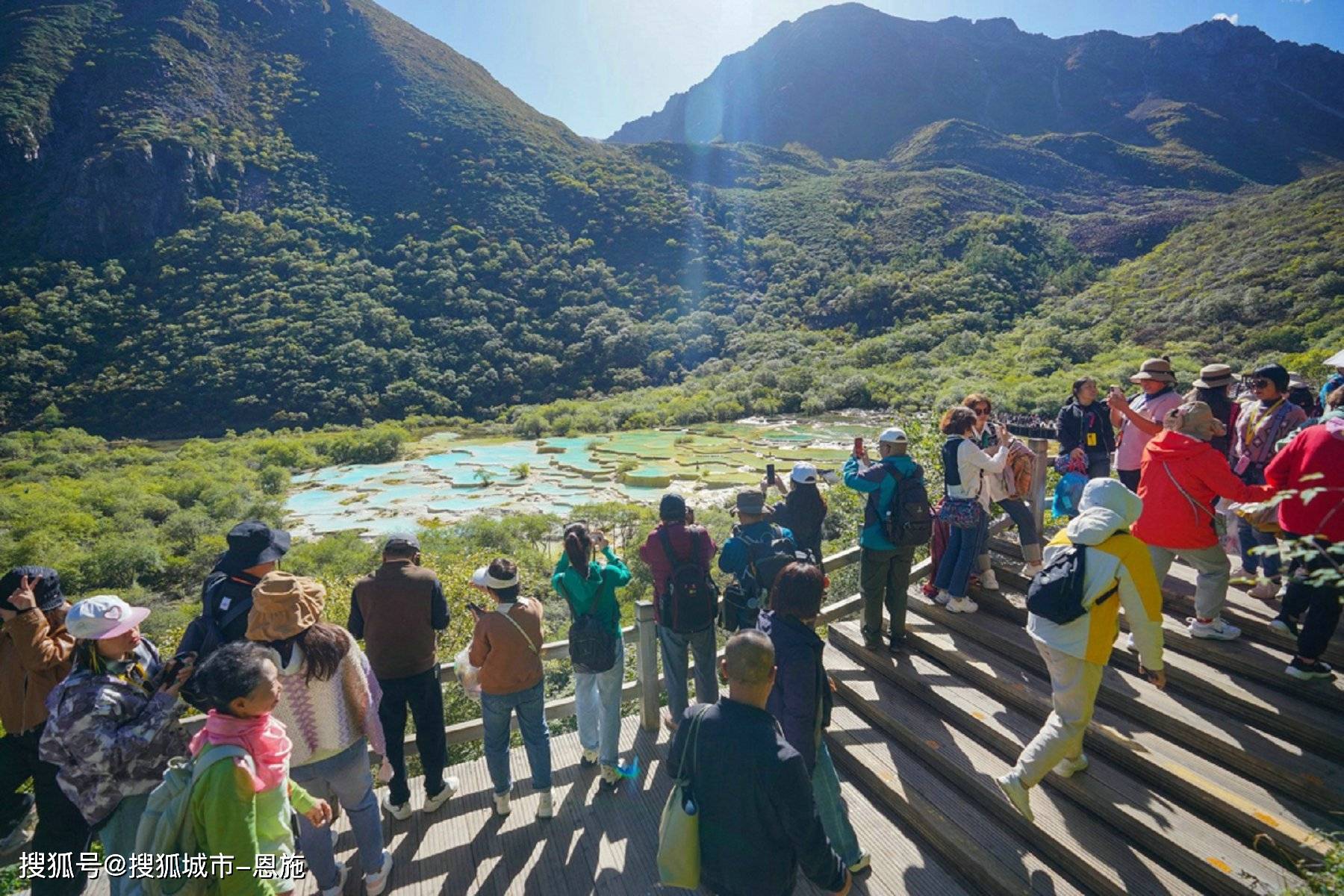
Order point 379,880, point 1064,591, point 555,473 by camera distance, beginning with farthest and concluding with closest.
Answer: point 555,473, point 379,880, point 1064,591

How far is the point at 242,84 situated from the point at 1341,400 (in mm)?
101557

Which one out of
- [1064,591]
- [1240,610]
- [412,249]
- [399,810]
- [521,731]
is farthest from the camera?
[412,249]

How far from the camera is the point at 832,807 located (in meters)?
2.99

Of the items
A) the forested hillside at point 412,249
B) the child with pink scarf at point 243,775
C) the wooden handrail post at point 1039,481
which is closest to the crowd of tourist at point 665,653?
the child with pink scarf at point 243,775

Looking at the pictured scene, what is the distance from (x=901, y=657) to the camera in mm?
4664

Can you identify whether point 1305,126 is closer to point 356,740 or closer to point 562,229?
point 562,229

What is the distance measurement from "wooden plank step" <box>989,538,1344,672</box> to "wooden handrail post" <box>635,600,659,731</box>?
3129mm

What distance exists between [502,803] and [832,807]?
7.01 ft

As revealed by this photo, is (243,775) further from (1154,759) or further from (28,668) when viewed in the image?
(1154,759)

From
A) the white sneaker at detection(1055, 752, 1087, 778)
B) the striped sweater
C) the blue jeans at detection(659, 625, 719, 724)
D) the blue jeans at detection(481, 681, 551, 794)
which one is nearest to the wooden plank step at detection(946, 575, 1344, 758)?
the white sneaker at detection(1055, 752, 1087, 778)

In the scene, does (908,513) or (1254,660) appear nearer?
(1254,660)

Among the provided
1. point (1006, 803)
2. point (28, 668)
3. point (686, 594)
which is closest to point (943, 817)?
point (1006, 803)

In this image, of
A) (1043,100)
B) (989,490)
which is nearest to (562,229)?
(989,490)

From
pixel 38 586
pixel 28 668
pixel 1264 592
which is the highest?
pixel 38 586
